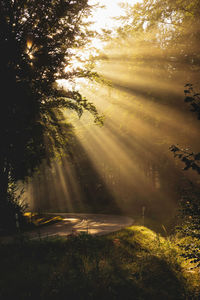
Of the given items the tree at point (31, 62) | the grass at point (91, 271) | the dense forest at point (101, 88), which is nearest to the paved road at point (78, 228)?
the grass at point (91, 271)

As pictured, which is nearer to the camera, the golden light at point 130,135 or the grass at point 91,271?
the grass at point 91,271

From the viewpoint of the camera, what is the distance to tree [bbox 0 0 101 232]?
901 cm

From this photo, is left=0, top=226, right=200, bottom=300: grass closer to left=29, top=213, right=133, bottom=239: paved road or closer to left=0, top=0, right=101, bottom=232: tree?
left=29, top=213, right=133, bottom=239: paved road

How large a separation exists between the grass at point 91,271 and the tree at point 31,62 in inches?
179

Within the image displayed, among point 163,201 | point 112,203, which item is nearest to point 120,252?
point 163,201

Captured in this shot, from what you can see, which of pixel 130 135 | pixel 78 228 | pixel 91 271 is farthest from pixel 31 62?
pixel 130 135

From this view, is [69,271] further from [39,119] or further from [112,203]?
[112,203]

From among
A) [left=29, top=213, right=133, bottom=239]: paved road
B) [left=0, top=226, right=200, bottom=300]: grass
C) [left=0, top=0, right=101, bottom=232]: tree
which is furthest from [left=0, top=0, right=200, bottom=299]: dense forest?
[left=29, top=213, right=133, bottom=239]: paved road

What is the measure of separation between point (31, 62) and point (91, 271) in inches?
324

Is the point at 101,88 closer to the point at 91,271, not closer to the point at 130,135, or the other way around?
the point at 130,135

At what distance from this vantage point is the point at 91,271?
18.9ft

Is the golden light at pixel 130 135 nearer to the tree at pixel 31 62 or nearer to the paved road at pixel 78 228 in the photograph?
the tree at pixel 31 62

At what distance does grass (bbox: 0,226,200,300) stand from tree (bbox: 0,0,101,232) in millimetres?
4540

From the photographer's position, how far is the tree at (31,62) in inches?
355
